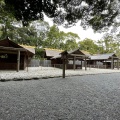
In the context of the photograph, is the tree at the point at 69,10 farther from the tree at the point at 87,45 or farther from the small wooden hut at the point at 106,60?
the tree at the point at 87,45

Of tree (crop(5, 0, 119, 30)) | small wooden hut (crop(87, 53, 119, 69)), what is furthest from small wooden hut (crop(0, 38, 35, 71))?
small wooden hut (crop(87, 53, 119, 69))

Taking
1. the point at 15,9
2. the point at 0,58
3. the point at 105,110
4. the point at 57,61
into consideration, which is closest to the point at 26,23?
the point at 15,9

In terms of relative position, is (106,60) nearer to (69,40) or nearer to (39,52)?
(69,40)

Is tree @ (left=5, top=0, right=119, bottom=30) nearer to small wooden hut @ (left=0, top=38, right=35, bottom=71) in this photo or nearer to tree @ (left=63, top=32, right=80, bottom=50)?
small wooden hut @ (left=0, top=38, right=35, bottom=71)

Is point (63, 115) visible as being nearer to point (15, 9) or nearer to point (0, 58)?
point (15, 9)

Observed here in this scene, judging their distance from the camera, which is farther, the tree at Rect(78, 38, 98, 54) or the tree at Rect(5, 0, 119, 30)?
the tree at Rect(78, 38, 98, 54)

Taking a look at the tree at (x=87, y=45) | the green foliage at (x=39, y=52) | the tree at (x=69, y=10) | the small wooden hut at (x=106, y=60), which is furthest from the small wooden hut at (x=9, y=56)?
the tree at (x=87, y=45)

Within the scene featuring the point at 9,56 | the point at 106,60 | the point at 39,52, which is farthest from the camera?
the point at 39,52

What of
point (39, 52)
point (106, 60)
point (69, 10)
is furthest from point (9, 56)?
point (106, 60)

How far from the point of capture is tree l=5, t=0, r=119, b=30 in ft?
12.2

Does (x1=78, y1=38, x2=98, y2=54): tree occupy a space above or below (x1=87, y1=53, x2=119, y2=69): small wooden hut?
above

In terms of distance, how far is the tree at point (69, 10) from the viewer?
3727 mm

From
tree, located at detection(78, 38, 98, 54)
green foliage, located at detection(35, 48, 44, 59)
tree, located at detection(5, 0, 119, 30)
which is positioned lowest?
tree, located at detection(5, 0, 119, 30)

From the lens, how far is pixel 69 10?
4219 millimetres
